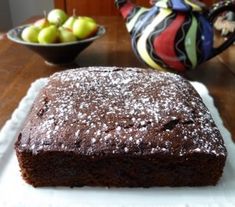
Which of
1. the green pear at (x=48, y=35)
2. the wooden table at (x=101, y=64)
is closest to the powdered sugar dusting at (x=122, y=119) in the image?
the wooden table at (x=101, y=64)

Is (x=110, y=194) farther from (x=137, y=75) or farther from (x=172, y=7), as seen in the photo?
(x=172, y=7)

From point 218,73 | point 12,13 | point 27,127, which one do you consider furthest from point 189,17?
point 12,13

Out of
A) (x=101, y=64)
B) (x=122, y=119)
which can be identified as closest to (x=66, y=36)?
(x=101, y=64)

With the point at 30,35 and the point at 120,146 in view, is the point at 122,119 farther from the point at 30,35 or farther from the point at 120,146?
the point at 30,35

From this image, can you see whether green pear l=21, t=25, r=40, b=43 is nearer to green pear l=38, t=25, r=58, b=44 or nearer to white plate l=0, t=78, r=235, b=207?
green pear l=38, t=25, r=58, b=44

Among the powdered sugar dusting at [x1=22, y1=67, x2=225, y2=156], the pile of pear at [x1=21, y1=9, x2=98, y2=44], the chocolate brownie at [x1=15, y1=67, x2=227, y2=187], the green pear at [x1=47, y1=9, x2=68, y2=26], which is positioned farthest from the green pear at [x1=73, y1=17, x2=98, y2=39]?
the chocolate brownie at [x1=15, y1=67, x2=227, y2=187]

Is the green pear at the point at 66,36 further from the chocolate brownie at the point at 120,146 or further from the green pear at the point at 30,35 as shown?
the chocolate brownie at the point at 120,146
